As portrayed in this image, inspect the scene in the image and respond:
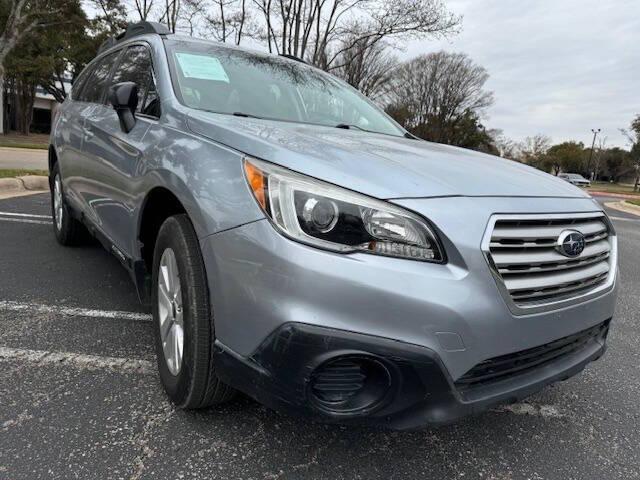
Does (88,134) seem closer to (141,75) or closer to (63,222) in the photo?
(141,75)

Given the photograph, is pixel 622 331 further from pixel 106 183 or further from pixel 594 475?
pixel 106 183

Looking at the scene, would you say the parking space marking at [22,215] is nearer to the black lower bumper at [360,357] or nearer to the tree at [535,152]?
the black lower bumper at [360,357]

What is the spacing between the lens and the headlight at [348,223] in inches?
56.9

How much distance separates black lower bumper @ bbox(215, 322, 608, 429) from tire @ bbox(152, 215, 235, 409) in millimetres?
162

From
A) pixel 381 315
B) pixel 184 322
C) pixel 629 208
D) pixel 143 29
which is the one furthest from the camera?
pixel 629 208

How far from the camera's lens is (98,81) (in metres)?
3.76

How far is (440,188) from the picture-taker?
1577 mm

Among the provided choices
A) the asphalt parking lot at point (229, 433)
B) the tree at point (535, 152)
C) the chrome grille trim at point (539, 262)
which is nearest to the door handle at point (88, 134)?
the asphalt parking lot at point (229, 433)

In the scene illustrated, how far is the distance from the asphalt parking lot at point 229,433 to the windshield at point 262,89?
137 cm

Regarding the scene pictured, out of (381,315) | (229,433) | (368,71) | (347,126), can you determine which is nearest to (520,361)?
(381,315)

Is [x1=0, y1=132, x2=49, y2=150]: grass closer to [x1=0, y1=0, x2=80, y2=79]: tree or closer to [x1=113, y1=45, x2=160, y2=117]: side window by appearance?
[x1=0, y1=0, x2=80, y2=79]: tree

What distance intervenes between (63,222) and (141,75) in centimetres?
230

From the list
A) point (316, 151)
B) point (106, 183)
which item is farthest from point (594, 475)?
point (106, 183)

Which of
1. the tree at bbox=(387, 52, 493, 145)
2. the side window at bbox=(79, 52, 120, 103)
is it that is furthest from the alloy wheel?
the tree at bbox=(387, 52, 493, 145)
